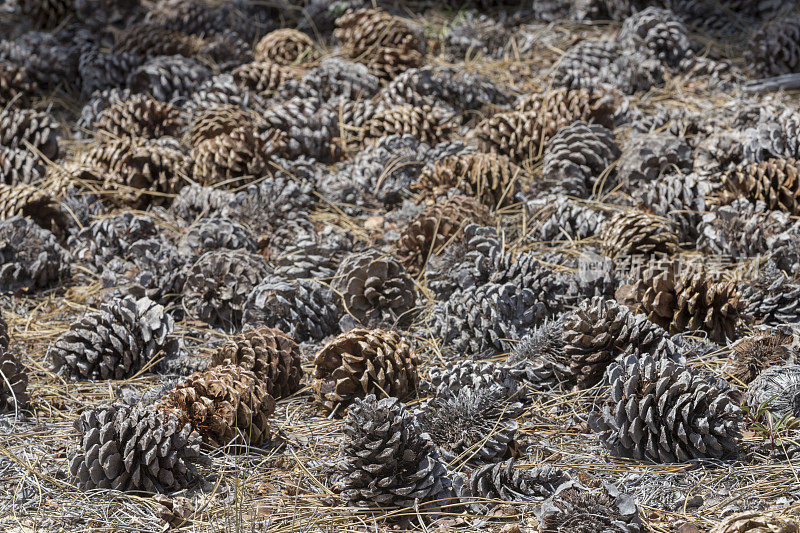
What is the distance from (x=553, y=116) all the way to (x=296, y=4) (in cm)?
266

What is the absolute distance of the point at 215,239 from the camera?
3.33 meters

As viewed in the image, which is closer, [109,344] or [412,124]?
[109,344]

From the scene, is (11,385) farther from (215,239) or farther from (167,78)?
(167,78)

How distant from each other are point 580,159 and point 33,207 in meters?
2.62

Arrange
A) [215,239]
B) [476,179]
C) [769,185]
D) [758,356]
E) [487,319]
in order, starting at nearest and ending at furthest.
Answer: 1. [758,356]
2. [487,319]
3. [769,185]
4. [215,239]
5. [476,179]

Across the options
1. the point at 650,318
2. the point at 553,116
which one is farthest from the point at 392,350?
the point at 553,116

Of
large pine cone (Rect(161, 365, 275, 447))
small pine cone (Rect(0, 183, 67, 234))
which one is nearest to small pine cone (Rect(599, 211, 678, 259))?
large pine cone (Rect(161, 365, 275, 447))

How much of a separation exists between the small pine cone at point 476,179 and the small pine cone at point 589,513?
192 cm

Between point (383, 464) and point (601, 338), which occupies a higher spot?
point (601, 338)

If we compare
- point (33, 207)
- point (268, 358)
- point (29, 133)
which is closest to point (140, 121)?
point (29, 133)

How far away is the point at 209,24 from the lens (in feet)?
18.0

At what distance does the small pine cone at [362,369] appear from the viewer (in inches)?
97.5

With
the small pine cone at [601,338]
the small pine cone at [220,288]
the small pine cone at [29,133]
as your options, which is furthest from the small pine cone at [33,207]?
the small pine cone at [601,338]

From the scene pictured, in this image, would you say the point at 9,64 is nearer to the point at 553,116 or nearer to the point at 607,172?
the point at 553,116
